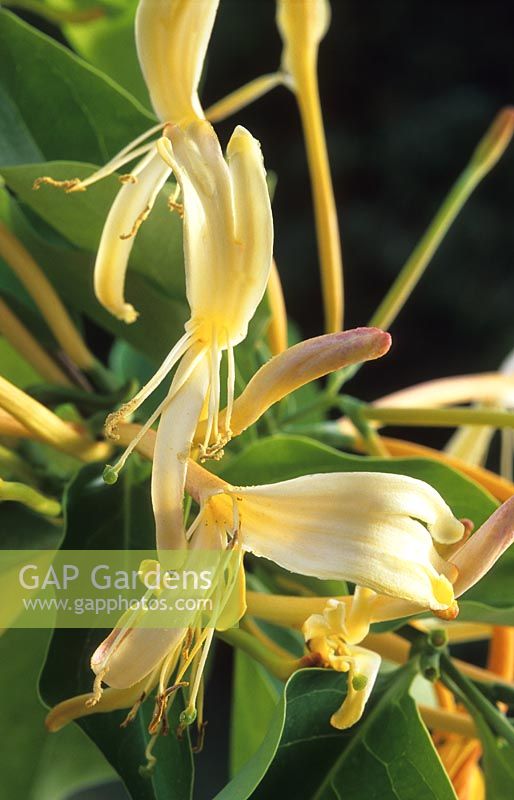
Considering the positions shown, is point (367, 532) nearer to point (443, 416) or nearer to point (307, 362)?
point (307, 362)

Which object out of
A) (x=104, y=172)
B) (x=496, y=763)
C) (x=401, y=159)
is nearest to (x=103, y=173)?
(x=104, y=172)

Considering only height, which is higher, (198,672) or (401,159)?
(401,159)

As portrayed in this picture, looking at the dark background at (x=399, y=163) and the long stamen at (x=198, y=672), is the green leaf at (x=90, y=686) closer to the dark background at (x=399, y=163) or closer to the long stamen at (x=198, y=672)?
the long stamen at (x=198, y=672)

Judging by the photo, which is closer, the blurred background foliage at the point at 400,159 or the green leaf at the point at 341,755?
the green leaf at the point at 341,755

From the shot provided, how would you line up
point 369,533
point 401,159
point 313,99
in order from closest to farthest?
point 369,533 < point 313,99 < point 401,159

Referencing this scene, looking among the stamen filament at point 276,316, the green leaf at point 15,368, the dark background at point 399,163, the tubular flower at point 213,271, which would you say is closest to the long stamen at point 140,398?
the tubular flower at point 213,271
